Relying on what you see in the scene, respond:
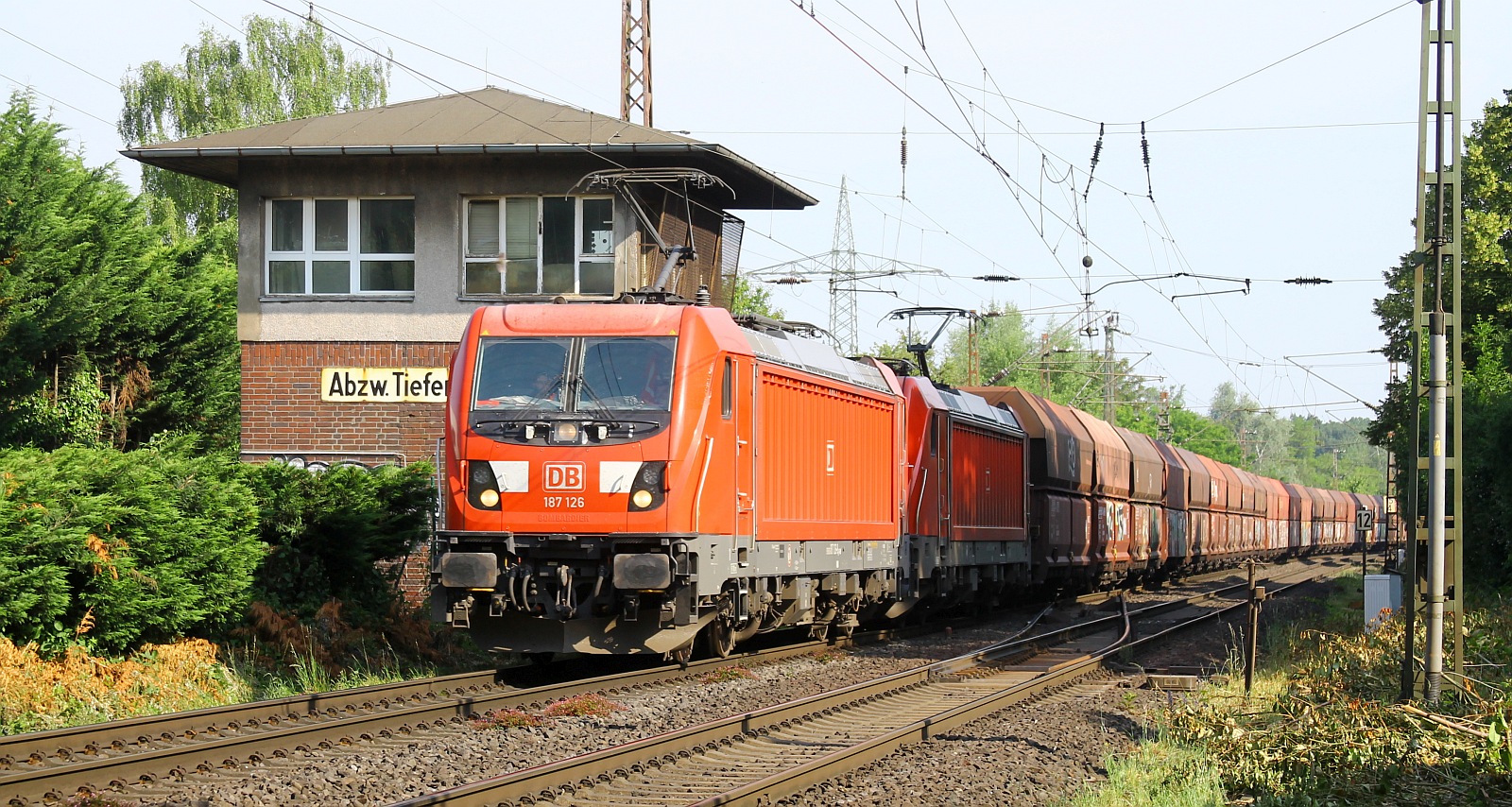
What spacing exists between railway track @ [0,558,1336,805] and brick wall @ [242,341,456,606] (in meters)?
8.23

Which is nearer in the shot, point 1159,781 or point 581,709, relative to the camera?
point 1159,781

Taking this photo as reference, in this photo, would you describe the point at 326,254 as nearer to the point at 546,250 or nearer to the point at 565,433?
the point at 546,250

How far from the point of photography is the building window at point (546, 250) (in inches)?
844

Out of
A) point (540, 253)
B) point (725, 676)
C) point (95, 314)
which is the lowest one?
point (725, 676)

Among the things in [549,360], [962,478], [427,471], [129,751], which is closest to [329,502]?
[427,471]

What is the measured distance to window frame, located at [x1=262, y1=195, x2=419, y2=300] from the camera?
2155 cm

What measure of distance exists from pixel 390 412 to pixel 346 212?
311cm

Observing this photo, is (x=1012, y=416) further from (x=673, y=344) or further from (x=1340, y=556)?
(x=1340, y=556)

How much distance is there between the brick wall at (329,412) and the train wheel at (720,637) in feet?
23.7

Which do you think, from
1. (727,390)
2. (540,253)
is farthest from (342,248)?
(727,390)

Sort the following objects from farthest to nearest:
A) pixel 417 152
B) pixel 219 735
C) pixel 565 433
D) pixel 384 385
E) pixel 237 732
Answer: pixel 384 385, pixel 417 152, pixel 565 433, pixel 237 732, pixel 219 735

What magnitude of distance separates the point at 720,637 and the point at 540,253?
8.24 meters

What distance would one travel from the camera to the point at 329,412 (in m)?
21.2

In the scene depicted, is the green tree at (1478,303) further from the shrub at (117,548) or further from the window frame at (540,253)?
the shrub at (117,548)
